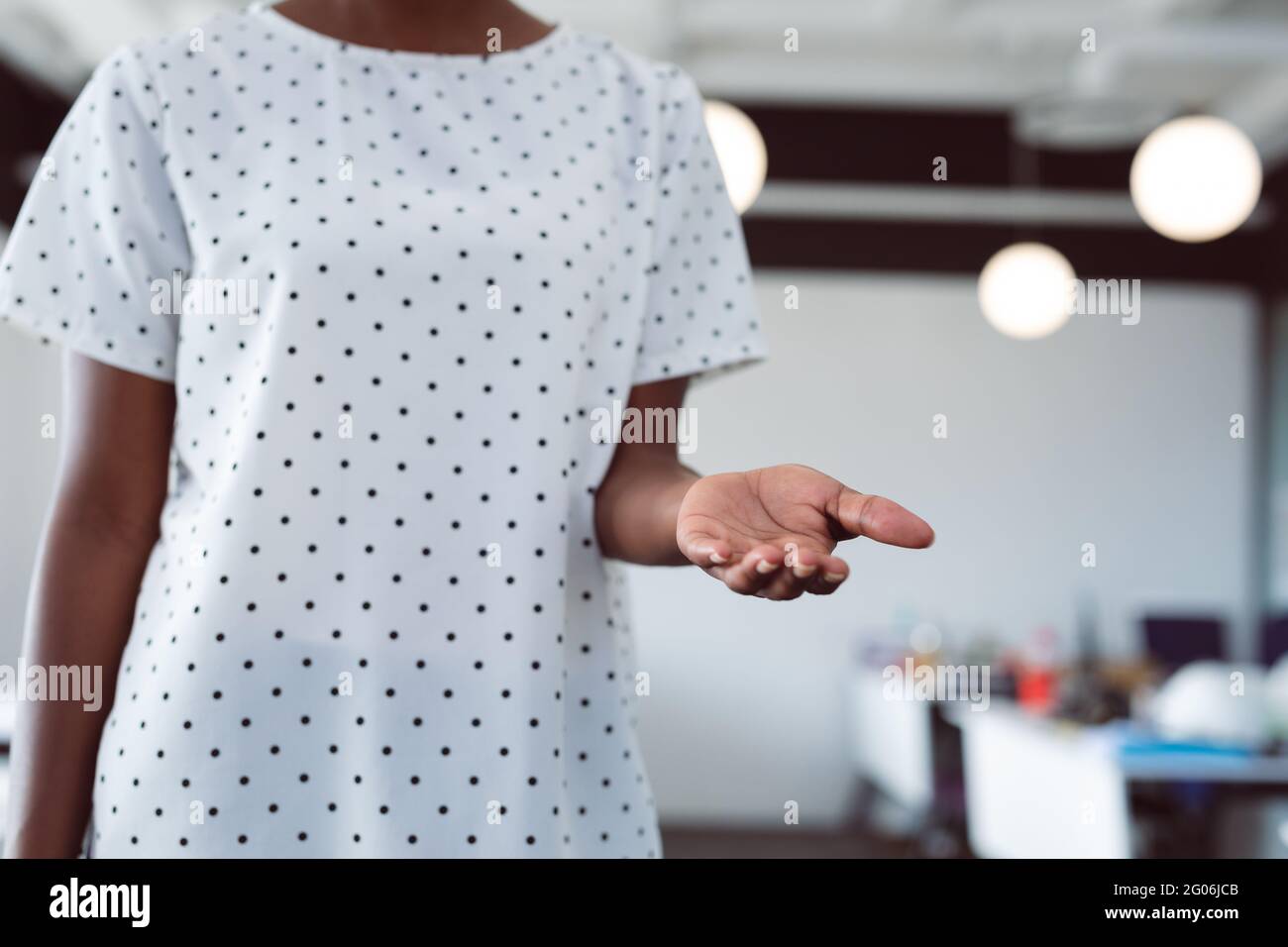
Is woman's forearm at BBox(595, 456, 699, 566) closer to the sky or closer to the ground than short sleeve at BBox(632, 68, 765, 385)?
closer to the ground

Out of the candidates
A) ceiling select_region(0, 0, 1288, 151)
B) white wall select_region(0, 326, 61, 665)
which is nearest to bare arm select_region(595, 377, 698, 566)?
ceiling select_region(0, 0, 1288, 151)

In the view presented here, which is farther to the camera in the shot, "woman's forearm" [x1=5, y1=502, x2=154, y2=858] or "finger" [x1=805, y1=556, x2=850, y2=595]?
"woman's forearm" [x1=5, y1=502, x2=154, y2=858]

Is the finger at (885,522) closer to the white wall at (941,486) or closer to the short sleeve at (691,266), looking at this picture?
the short sleeve at (691,266)

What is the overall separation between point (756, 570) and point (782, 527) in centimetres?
7

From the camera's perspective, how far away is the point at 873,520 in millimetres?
542

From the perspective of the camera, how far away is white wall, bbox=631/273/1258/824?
21.9 feet

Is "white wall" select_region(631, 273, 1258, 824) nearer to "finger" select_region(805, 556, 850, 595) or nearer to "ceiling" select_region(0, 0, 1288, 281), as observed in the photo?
"ceiling" select_region(0, 0, 1288, 281)

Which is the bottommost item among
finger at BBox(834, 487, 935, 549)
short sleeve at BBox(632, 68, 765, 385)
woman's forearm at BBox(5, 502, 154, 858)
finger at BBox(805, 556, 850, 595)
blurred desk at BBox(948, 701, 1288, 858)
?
blurred desk at BBox(948, 701, 1288, 858)

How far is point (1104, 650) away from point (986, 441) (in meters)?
1.26

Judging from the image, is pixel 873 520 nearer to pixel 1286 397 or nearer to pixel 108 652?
pixel 108 652

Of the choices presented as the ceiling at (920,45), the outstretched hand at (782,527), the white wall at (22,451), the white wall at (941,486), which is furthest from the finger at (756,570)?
the white wall at (941,486)

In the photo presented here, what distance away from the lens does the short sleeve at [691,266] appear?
875 millimetres

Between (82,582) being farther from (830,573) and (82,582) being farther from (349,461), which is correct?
(830,573)
